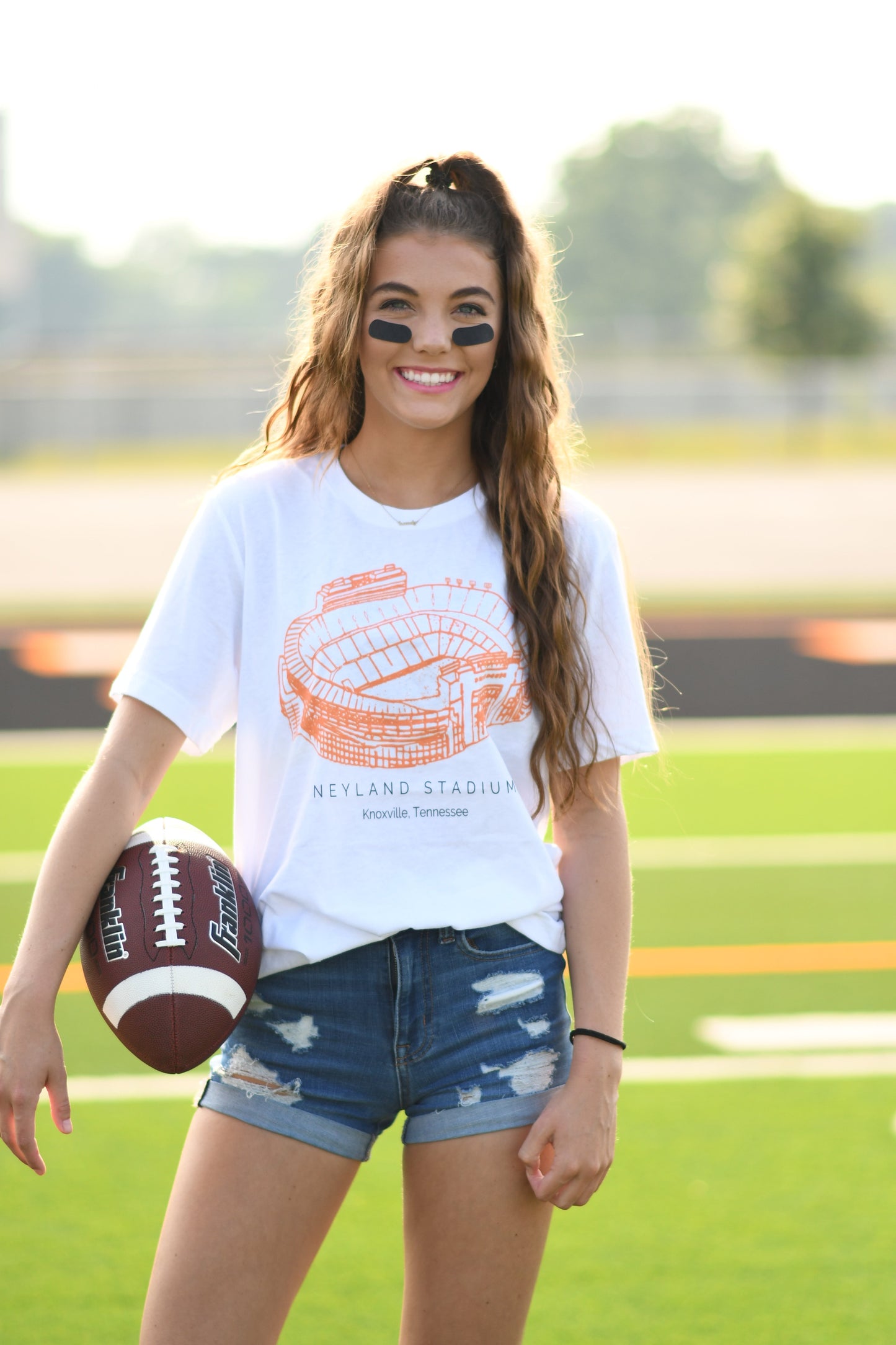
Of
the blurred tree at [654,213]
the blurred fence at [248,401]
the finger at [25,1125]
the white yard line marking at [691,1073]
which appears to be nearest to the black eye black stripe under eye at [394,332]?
the finger at [25,1125]

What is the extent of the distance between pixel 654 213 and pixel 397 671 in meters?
87.7

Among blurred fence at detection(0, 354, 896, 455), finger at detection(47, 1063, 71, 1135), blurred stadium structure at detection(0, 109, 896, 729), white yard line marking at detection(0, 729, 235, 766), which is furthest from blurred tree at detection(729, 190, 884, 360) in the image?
finger at detection(47, 1063, 71, 1135)

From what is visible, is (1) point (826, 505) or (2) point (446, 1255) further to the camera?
(1) point (826, 505)

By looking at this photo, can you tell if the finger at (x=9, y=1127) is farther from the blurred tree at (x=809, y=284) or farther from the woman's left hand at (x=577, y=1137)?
the blurred tree at (x=809, y=284)

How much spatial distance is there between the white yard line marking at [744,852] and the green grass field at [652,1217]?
4.44 ft

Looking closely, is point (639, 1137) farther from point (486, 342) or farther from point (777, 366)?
point (777, 366)

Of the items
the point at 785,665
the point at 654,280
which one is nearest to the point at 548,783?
the point at 785,665

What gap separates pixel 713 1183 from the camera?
12.1 ft

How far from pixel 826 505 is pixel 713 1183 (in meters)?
20.5

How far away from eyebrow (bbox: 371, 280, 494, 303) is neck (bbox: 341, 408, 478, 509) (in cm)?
17

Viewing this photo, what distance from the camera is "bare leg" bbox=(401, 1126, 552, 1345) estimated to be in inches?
74.3

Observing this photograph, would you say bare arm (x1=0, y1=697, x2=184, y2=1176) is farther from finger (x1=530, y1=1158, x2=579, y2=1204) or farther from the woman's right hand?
finger (x1=530, y1=1158, x2=579, y2=1204)

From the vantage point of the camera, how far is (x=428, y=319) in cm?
203

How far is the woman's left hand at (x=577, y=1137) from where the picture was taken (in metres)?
1.89
